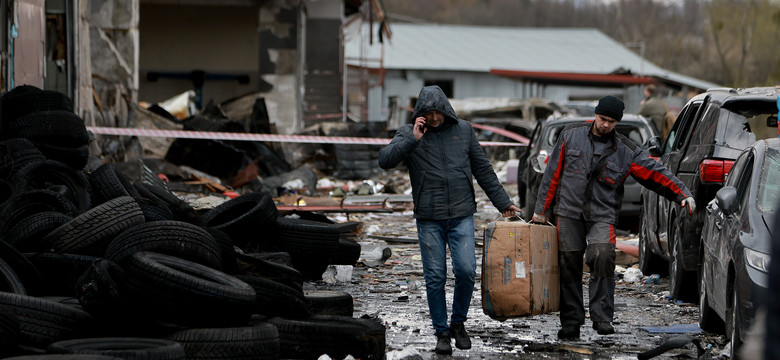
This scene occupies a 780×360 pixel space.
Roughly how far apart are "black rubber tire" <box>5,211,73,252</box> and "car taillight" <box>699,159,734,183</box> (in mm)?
5033

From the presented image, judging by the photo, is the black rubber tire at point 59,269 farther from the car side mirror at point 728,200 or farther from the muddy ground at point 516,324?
the car side mirror at point 728,200

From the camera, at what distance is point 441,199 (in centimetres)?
714

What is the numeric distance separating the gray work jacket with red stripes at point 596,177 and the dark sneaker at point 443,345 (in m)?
1.30

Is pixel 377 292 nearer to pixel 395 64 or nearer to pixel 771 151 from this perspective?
pixel 771 151

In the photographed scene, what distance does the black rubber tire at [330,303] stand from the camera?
7316 mm

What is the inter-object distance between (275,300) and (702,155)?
13.1 ft

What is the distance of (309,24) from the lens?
31875 millimetres

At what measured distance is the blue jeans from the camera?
717 cm

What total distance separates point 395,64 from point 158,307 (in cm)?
4975

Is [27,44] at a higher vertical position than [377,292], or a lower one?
higher

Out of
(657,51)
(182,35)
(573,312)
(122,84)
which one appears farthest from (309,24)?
(657,51)

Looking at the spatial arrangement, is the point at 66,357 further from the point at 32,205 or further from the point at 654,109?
the point at 654,109

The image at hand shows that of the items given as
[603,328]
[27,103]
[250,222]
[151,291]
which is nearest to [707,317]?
[603,328]

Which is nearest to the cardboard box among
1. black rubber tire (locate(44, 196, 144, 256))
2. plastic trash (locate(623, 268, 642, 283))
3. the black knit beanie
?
the black knit beanie
